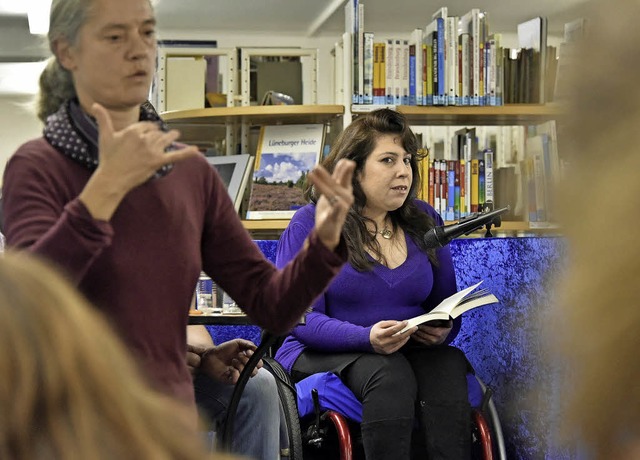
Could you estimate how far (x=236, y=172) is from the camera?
4129mm

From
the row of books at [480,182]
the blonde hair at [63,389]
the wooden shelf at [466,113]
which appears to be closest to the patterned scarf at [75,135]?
the blonde hair at [63,389]

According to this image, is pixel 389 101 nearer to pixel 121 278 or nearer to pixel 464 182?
pixel 464 182

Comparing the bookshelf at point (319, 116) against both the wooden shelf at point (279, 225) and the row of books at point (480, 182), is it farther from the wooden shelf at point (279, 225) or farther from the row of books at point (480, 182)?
the row of books at point (480, 182)

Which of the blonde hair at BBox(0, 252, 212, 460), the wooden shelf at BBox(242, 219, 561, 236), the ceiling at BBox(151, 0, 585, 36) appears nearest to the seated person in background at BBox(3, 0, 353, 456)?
the blonde hair at BBox(0, 252, 212, 460)

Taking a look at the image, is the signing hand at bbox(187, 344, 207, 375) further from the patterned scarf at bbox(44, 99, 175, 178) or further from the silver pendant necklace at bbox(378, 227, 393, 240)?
the silver pendant necklace at bbox(378, 227, 393, 240)

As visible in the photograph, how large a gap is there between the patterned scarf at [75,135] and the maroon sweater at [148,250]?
0.5 inches

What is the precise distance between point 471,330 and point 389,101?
1.22m

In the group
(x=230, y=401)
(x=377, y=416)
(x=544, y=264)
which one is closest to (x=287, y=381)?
(x=377, y=416)

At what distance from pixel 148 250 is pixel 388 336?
1307mm

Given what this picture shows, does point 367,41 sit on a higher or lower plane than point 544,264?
higher

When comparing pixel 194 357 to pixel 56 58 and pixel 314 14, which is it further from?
pixel 314 14

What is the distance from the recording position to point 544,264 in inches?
118

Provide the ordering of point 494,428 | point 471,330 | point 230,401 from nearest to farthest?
point 230,401, point 494,428, point 471,330

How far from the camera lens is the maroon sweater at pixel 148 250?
142 cm
